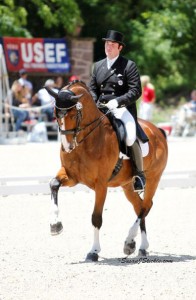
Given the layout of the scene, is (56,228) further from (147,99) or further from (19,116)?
(147,99)

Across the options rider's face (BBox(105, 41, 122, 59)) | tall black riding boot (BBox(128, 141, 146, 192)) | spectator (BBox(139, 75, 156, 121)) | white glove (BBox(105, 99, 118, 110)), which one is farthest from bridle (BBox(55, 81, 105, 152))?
spectator (BBox(139, 75, 156, 121))

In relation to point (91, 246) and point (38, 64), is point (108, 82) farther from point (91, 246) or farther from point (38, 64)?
point (38, 64)

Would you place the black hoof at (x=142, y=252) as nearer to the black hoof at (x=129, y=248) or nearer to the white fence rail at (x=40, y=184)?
the black hoof at (x=129, y=248)

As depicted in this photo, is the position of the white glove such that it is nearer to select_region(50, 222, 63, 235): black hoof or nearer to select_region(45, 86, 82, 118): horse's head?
select_region(45, 86, 82, 118): horse's head

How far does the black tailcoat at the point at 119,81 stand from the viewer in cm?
891

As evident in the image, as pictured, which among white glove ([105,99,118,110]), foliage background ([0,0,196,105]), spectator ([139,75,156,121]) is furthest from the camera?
Answer: foliage background ([0,0,196,105])

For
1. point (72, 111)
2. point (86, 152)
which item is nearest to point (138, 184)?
point (86, 152)

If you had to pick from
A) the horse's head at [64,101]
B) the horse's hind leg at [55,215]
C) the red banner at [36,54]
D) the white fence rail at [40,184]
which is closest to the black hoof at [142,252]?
the horse's hind leg at [55,215]

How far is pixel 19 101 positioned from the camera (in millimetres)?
20516

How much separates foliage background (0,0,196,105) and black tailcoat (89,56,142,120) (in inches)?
604

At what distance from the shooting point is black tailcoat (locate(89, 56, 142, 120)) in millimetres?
8905

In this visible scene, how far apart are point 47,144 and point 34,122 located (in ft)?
3.10

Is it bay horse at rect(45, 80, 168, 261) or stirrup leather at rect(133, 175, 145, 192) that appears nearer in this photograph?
bay horse at rect(45, 80, 168, 261)

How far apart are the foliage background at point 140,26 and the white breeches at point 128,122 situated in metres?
15.4
